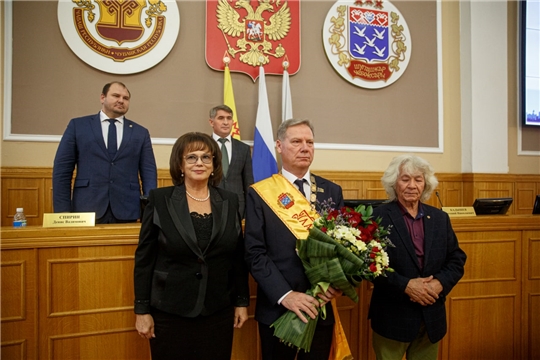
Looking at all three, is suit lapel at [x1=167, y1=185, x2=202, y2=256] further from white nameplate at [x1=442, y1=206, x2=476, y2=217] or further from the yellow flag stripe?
the yellow flag stripe

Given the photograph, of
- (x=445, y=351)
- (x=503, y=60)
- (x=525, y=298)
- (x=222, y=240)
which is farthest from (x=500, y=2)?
(x=222, y=240)

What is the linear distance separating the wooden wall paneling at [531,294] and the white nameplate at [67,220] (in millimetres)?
2609

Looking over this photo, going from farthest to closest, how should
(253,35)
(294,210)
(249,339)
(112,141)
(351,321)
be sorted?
(253,35) < (112,141) < (351,321) < (249,339) < (294,210)

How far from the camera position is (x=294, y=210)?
1501mm

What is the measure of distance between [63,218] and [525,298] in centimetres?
277

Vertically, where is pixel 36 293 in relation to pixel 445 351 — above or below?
above

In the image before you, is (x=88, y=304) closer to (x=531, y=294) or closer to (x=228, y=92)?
(x=531, y=294)

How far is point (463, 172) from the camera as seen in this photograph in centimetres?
469

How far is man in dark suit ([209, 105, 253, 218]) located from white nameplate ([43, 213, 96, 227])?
1296 millimetres

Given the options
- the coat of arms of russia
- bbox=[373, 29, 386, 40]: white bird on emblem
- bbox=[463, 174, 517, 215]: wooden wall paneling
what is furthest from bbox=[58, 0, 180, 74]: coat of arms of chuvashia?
bbox=[463, 174, 517, 215]: wooden wall paneling

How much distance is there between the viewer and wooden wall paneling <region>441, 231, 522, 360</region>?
2131mm

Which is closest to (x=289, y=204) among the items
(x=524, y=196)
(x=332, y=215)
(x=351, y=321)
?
(x=332, y=215)

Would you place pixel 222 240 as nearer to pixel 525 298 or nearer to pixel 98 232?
pixel 98 232

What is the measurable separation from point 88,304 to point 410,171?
1660mm
